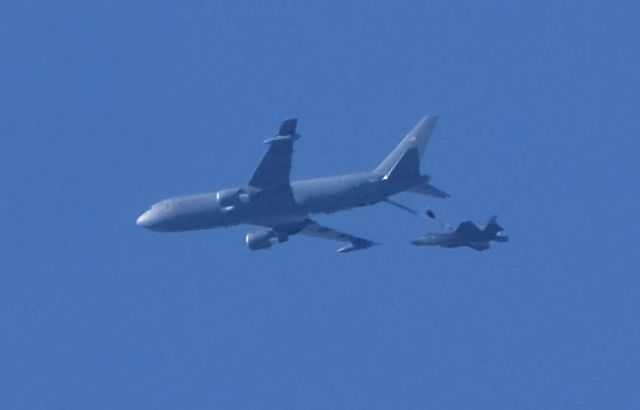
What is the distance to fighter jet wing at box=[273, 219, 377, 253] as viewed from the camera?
150250 millimetres

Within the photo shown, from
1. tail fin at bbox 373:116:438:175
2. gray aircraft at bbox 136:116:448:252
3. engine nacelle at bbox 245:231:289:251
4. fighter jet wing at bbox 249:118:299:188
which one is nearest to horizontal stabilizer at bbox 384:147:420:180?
gray aircraft at bbox 136:116:448:252

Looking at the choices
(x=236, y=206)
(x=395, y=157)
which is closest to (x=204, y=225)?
(x=236, y=206)

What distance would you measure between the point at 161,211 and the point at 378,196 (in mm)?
12923

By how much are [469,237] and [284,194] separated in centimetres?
1077

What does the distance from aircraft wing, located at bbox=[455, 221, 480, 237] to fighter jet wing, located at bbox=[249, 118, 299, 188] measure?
10164 millimetres

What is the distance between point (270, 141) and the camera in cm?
14238

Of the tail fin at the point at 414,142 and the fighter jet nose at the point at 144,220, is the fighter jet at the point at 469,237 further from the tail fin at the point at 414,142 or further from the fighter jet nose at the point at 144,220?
the fighter jet nose at the point at 144,220

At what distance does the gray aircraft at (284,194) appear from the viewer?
144250mm

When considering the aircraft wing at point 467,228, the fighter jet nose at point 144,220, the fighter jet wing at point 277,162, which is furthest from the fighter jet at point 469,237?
the fighter jet nose at point 144,220

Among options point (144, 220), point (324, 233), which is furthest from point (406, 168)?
point (144, 220)

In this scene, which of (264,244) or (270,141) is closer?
(270,141)

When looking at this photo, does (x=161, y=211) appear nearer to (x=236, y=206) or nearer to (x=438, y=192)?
(x=236, y=206)

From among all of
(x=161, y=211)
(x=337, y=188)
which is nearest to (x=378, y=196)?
(x=337, y=188)

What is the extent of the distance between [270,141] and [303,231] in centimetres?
1158
